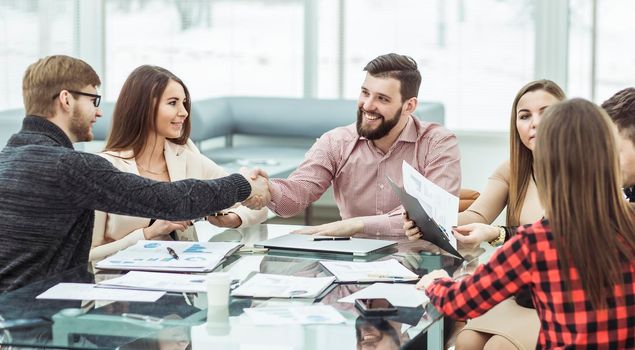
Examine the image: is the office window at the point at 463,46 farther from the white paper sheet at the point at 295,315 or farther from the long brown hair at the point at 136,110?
the white paper sheet at the point at 295,315

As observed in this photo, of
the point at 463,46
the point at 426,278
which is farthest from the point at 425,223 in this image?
the point at 463,46

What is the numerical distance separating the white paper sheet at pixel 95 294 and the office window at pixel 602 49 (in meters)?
5.58

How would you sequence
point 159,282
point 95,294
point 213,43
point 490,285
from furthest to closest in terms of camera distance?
point 213,43 → point 159,282 → point 95,294 → point 490,285

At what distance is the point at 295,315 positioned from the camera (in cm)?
249

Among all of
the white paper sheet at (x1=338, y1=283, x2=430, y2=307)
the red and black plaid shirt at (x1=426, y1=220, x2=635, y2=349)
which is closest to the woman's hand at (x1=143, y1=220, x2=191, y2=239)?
the white paper sheet at (x1=338, y1=283, x2=430, y2=307)

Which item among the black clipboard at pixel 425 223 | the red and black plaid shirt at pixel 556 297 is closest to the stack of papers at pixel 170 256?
the black clipboard at pixel 425 223

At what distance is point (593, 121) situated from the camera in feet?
6.75

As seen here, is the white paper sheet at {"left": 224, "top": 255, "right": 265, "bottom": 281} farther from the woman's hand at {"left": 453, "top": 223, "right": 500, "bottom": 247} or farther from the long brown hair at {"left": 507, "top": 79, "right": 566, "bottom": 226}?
the long brown hair at {"left": 507, "top": 79, "right": 566, "bottom": 226}

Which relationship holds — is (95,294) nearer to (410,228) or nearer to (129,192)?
(129,192)

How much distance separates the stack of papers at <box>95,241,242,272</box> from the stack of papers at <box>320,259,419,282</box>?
34 centimetres

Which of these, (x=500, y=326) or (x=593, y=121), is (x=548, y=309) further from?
(x=500, y=326)

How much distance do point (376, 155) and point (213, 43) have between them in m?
Answer: 4.78

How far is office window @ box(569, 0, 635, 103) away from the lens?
754cm

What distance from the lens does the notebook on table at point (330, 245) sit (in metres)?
3.28
